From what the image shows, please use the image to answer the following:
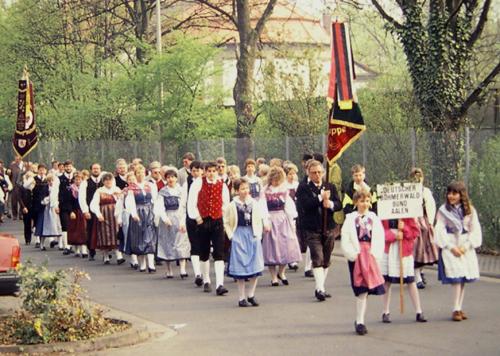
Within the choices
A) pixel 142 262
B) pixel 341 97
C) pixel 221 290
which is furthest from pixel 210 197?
pixel 142 262

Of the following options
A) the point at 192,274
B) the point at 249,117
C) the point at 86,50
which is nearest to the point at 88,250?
the point at 192,274

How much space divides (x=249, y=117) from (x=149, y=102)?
3.19 m

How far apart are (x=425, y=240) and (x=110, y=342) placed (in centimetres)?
554

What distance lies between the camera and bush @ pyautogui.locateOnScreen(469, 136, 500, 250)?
2120 cm

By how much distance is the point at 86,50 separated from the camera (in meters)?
46.8

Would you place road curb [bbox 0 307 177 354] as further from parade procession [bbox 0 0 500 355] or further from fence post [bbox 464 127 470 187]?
fence post [bbox 464 127 470 187]

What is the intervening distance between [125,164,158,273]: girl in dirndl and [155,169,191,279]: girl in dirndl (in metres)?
0.98

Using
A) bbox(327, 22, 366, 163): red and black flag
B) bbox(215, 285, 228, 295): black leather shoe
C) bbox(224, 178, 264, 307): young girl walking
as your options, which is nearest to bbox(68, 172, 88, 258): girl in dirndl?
bbox(215, 285, 228, 295): black leather shoe

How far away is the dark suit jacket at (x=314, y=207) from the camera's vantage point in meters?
15.6

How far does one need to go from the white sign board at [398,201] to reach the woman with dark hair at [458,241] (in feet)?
1.34

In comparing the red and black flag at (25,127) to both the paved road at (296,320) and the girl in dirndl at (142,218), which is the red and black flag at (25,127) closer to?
the girl in dirndl at (142,218)

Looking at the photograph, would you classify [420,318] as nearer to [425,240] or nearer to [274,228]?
[425,240]

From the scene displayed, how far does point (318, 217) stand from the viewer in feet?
51.3

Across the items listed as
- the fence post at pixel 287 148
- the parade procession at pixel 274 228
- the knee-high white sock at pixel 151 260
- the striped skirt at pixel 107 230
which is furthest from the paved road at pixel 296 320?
the fence post at pixel 287 148
